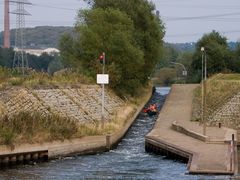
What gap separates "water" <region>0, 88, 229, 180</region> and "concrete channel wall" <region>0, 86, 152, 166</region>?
578 mm

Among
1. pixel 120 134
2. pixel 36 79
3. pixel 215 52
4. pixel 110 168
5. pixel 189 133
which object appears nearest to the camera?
pixel 110 168

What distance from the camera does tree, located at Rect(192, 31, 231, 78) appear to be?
89.6 m

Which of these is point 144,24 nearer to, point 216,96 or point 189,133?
point 216,96

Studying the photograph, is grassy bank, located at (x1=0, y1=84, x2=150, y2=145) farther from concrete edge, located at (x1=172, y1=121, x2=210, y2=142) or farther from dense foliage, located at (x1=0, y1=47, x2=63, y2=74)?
dense foliage, located at (x1=0, y1=47, x2=63, y2=74)

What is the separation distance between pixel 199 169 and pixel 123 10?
42.3 meters

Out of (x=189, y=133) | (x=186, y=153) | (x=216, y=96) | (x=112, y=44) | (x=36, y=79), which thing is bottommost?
(x=186, y=153)

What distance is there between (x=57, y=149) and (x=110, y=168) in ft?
13.4

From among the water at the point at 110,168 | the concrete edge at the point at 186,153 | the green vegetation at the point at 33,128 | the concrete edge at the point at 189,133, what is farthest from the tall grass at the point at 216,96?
the green vegetation at the point at 33,128

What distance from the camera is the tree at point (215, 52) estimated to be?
89.6 m

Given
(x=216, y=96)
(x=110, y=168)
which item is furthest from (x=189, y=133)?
(x=216, y=96)

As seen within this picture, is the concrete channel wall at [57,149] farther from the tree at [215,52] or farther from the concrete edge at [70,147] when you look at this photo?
the tree at [215,52]

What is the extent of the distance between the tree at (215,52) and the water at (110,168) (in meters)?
56.1

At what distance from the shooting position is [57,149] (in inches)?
1257

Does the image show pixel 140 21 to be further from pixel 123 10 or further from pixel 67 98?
pixel 67 98
